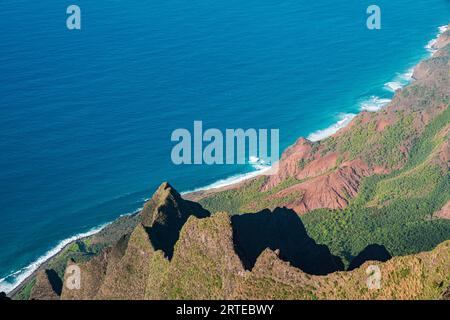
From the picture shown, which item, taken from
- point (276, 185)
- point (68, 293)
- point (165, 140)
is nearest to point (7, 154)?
point (165, 140)

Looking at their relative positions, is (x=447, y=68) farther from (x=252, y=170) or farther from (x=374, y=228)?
(x=374, y=228)

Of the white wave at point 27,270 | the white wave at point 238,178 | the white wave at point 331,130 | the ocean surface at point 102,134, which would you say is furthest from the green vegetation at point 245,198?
the white wave at point 331,130

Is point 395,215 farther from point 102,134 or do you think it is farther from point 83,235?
point 102,134

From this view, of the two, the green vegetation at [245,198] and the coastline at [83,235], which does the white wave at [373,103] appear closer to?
the coastline at [83,235]
